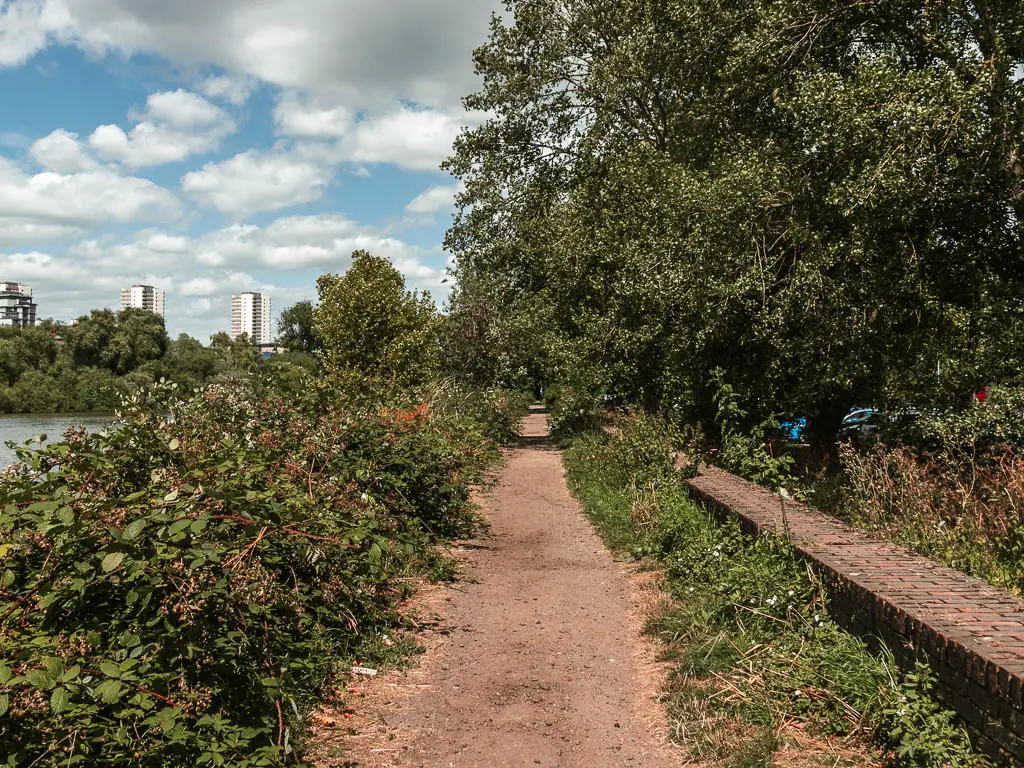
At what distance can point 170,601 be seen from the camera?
3570 millimetres

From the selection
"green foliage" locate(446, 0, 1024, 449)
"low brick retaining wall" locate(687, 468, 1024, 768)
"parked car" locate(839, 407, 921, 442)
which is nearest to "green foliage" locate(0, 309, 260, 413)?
"green foliage" locate(446, 0, 1024, 449)

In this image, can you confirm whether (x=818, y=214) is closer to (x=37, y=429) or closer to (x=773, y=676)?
(x=773, y=676)

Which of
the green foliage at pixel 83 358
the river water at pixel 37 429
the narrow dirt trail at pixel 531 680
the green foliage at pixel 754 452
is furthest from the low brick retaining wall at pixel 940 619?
the green foliage at pixel 83 358

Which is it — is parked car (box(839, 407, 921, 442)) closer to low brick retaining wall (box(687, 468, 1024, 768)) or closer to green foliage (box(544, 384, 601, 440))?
low brick retaining wall (box(687, 468, 1024, 768))

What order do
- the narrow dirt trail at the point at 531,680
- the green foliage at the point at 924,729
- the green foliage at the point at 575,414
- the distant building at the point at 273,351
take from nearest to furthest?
the green foliage at the point at 924,729
the narrow dirt trail at the point at 531,680
the distant building at the point at 273,351
the green foliage at the point at 575,414

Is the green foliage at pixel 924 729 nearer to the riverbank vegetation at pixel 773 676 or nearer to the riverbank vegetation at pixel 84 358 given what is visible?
the riverbank vegetation at pixel 773 676

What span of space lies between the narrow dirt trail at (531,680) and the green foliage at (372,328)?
11.5 metres

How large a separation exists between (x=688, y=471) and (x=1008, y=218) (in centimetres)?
553

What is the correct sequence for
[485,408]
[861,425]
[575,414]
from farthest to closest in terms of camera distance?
1. [485,408]
2. [575,414]
3. [861,425]

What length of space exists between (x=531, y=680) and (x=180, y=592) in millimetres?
2575

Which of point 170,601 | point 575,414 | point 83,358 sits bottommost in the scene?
point 575,414

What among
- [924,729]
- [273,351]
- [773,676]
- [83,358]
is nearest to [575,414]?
[273,351]

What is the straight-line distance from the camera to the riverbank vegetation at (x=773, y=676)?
3.83 m

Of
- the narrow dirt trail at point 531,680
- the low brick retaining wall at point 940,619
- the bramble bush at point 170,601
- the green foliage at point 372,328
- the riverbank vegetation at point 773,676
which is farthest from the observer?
the green foliage at point 372,328
